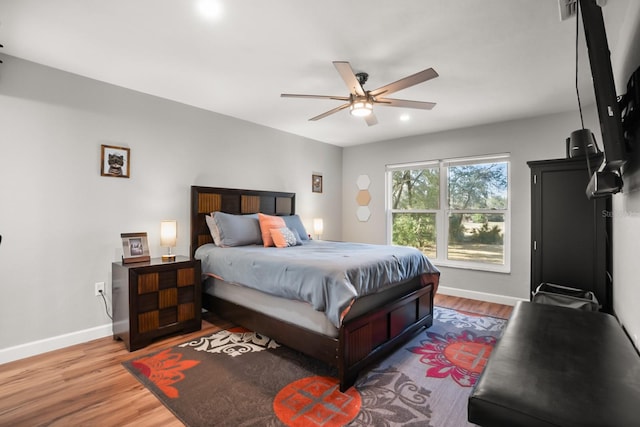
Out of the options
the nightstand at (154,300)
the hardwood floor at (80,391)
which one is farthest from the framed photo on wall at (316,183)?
the hardwood floor at (80,391)

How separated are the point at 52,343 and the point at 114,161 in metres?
1.75

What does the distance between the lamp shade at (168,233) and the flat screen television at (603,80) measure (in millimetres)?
3455

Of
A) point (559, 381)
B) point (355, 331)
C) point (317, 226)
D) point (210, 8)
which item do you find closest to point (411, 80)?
point (210, 8)

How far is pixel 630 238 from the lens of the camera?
5.77ft

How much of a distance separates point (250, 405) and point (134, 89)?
3.21 m

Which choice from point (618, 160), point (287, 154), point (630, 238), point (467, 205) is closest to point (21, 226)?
point (287, 154)

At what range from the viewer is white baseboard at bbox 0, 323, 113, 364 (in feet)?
8.44

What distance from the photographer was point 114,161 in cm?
314

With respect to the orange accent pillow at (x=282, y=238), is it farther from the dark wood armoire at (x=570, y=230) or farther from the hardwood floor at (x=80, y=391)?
the dark wood armoire at (x=570, y=230)

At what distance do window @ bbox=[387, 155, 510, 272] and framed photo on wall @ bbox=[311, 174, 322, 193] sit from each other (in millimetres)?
1203

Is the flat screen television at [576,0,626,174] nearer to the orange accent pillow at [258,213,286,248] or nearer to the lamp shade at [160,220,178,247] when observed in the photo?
the orange accent pillow at [258,213,286,248]

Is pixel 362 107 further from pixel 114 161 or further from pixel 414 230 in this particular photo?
pixel 414 230

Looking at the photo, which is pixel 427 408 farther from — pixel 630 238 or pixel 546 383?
pixel 630 238

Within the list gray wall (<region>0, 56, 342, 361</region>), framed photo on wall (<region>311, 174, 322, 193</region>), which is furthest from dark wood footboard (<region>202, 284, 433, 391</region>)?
framed photo on wall (<region>311, 174, 322, 193</region>)
